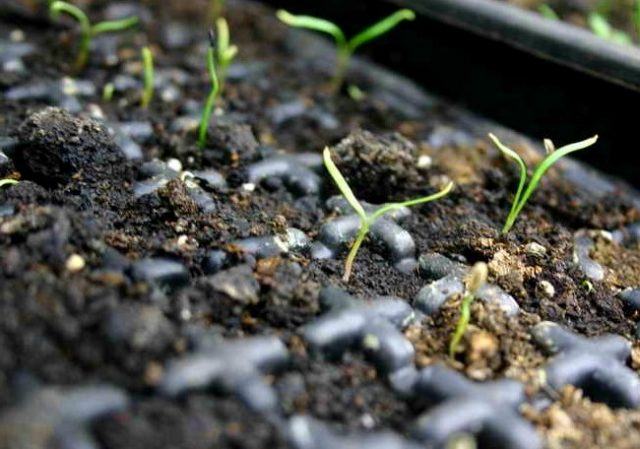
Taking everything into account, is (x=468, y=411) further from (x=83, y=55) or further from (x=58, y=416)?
(x=83, y=55)

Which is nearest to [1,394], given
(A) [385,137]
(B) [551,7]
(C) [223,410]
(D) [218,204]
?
(C) [223,410]

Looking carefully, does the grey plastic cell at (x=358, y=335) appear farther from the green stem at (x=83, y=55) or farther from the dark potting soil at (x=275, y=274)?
the green stem at (x=83, y=55)

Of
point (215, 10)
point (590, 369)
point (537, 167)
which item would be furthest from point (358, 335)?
point (215, 10)

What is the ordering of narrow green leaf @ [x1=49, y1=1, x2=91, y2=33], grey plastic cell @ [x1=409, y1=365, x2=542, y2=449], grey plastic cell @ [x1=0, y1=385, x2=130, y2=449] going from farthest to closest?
narrow green leaf @ [x1=49, y1=1, x2=91, y2=33] < grey plastic cell @ [x1=409, y1=365, x2=542, y2=449] < grey plastic cell @ [x1=0, y1=385, x2=130, y2=449]

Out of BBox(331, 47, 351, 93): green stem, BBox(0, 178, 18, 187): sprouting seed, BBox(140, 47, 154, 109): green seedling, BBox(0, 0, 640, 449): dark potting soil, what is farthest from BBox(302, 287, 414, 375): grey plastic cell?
BBox(331, 47, 351, 93): green stem

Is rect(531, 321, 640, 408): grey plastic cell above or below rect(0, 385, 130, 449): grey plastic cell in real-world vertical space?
below

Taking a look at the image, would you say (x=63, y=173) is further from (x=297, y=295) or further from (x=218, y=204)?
(x=297, y=295)

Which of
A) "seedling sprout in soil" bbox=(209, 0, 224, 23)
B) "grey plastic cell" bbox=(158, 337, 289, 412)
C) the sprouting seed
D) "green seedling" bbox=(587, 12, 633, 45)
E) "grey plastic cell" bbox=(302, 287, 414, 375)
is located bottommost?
"seedling sprout in soil" bbox=(209, 0, 224, 23)

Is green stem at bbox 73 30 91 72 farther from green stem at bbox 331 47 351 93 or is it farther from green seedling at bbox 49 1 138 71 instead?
green stem at bbox 331 47 351 93
